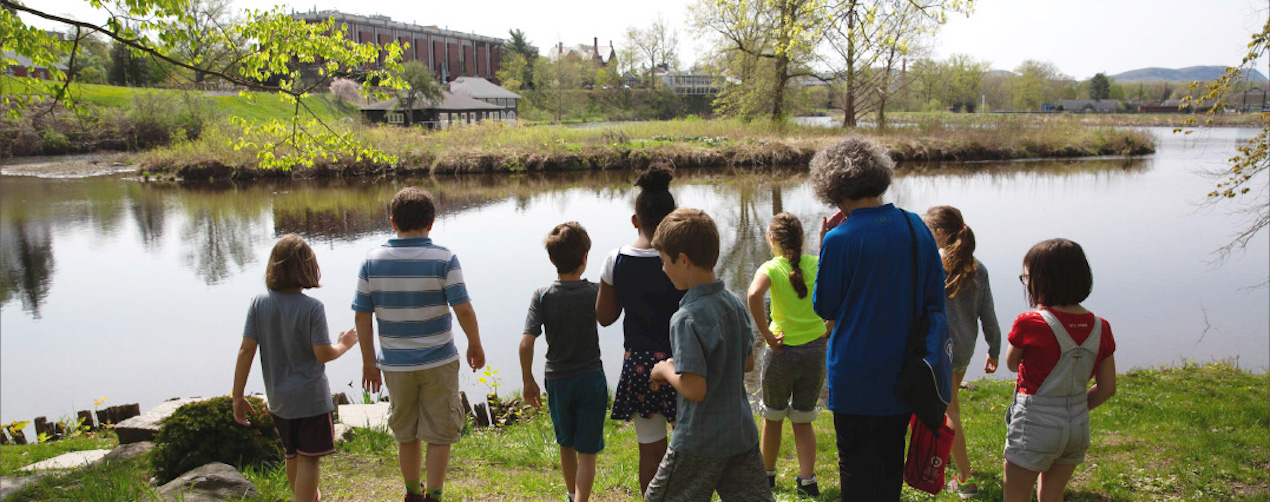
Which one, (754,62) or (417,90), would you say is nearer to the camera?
(754,62)

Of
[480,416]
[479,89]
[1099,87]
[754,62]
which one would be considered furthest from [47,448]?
[1099,87]

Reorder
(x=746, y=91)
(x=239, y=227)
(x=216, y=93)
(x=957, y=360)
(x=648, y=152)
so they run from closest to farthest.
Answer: (x=957, y=360), (x=239, y=227), (x=648, y=152), (x=746, y=91), (x=216, y=93)

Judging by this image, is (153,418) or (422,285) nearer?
(422,285)

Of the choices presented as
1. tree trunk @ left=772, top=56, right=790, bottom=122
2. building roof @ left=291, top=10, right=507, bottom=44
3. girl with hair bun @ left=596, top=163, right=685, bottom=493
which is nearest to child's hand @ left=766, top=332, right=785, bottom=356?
girl with hair bun @ left=596, top=163, right=685, bottom=493

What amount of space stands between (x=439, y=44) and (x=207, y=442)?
8880cm

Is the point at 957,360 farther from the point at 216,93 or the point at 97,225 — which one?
the point at 216,93

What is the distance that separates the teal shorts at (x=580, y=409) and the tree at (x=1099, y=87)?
89957 mm

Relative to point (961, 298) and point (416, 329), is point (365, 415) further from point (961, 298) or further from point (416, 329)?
point (961, 298)

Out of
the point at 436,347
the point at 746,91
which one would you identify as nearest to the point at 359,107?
the point at 746,91

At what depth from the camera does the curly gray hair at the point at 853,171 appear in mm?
2863

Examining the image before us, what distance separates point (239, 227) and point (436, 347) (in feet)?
54.2

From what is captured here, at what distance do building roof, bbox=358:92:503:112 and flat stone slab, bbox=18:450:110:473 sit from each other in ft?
126

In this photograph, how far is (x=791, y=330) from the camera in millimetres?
3945

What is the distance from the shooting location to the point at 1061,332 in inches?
120
